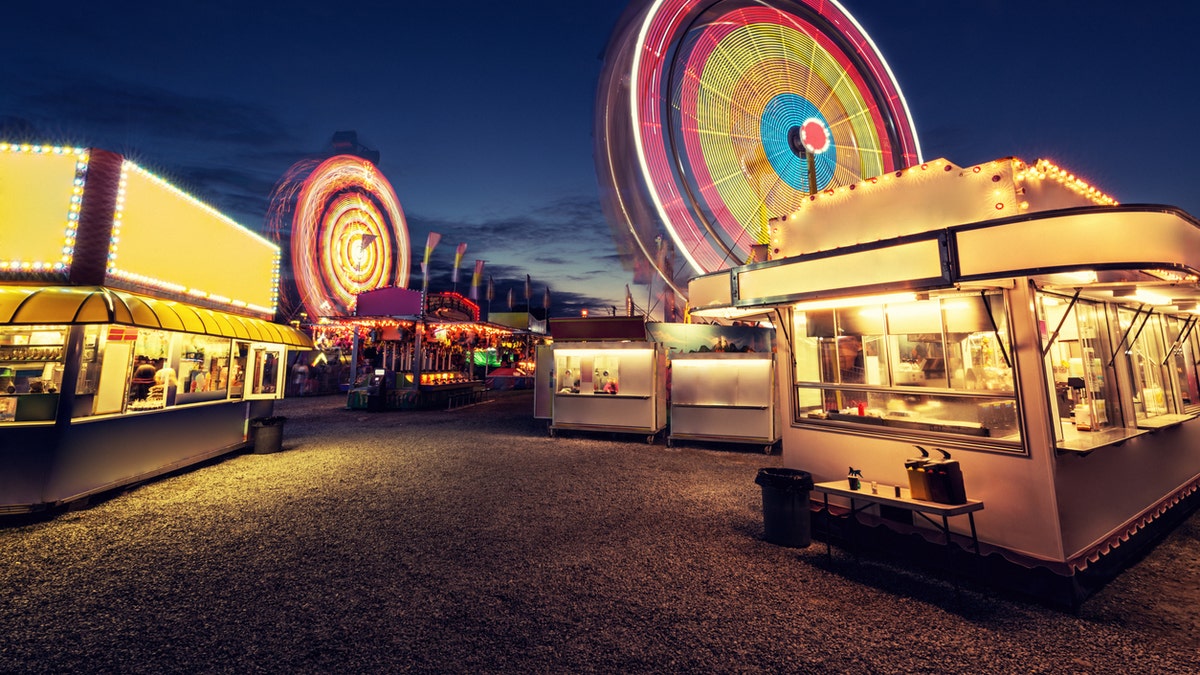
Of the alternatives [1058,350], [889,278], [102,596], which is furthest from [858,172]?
[102,596]

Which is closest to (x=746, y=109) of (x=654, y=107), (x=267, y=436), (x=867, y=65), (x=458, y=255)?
(x=654, y=107)

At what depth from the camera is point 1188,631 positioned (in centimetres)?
317

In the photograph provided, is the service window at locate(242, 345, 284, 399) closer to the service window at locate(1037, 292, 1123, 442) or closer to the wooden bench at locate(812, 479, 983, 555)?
the wooden bench at locate(812, 479, 983, 555)

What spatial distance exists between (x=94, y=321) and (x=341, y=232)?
61.9ft

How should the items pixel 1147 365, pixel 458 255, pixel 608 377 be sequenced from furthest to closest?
1. pixel 458 255
2. pixel 608 377
3. pixel 1147 365

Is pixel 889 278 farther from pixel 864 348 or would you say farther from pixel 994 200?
pixel 864 348

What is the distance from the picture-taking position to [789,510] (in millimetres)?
4727

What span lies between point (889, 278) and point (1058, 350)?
2903 millimetres

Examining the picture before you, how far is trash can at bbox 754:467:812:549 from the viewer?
4.72 metres

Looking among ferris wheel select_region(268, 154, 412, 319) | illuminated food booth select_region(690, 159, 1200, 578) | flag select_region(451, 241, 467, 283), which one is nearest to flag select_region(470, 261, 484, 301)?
flag select_region(451, 241, 467, 283)

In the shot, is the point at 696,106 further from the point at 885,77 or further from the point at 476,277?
the point at 476,277

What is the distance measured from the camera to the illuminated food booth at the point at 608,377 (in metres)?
11.7

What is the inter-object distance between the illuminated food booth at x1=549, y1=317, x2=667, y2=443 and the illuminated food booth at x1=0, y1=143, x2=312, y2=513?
289 inches

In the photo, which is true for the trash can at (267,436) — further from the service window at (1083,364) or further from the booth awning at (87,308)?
the service window at (1083,364)
